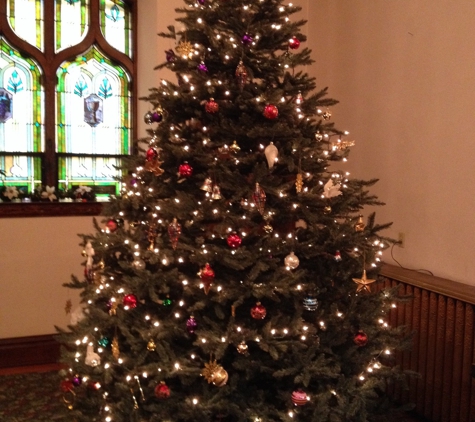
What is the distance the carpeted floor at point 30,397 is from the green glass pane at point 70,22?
2.30 m

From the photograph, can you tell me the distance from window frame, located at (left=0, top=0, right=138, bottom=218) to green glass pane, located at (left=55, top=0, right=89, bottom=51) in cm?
3

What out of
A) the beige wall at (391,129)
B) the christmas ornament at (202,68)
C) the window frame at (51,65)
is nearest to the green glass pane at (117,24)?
the window frame at (51,65)

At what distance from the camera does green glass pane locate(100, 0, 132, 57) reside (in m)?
3.81

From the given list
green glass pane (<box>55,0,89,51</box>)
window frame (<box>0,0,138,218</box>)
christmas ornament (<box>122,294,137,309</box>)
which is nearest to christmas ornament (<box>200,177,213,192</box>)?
christmas ornament (<box>122,294,137,309</box>)

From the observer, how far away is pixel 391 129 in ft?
10.1

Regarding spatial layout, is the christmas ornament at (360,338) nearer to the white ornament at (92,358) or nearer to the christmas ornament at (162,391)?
the christmas ornament at (162,391)

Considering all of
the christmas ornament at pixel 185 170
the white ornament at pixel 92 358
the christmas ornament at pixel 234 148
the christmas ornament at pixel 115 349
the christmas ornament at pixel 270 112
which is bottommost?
the white ornament at pixel 92 358

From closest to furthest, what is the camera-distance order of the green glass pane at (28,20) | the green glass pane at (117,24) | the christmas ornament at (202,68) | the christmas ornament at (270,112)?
the christmas ornament at (270,112) < the christmas ornament at (202,68) < the green glass pane at (28,20) < the green glass pane at (117,24)

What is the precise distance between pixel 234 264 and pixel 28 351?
87.8 inches

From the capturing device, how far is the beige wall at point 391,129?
102 inches

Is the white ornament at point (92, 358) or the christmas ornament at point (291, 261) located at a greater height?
the christmas ornament at point (291, 261)

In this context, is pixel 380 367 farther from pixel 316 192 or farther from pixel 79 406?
pixel 79 406

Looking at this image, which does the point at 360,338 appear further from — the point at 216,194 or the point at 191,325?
the point at 216,194

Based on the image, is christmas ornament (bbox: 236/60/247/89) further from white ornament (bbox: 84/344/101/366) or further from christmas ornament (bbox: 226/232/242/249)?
white ornament (bbox: 84/344/101/366)
